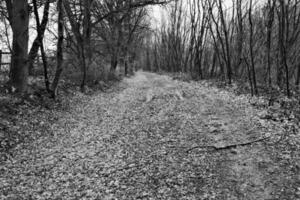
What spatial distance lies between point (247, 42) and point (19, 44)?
12942 millimetres

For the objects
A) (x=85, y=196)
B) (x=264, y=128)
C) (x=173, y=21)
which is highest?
(x=173, y=21)

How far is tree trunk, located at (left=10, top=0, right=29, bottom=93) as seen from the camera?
743 centimetres

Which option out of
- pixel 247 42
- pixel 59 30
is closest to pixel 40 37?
pixel 59 30

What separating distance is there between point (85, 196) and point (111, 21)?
1846 cm

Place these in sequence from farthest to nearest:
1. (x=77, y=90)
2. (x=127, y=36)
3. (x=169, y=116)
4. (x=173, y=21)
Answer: (x=173, y=21) < (x=127, y=36) < (x=77, y=90) < (x=169, y=116)

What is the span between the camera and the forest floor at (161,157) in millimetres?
3693

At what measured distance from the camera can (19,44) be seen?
24.5ft

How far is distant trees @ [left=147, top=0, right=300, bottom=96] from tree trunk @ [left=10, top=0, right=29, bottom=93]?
802cm

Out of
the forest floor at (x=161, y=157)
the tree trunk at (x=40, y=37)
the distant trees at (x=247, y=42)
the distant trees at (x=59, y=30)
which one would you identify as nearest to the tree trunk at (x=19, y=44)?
the distant trees at (x=59, y=30)

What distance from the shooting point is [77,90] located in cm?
1155

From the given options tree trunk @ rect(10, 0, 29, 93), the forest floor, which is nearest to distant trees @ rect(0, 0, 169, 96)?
tree trunk @ rect(10, 0, 29, 93)

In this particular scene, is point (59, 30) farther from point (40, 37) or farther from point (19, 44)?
point (19, 44)

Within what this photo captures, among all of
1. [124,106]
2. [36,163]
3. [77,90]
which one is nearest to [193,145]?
[36,163]

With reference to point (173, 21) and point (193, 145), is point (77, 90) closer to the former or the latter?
point (193, 145)
